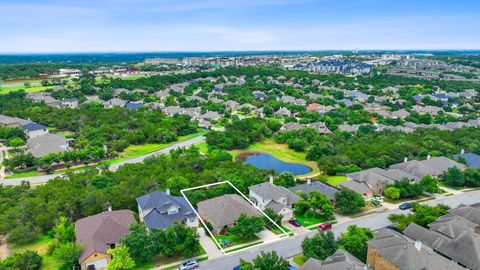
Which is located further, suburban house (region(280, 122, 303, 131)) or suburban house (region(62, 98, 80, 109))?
suburban house (region(62, 98, 80, 109))

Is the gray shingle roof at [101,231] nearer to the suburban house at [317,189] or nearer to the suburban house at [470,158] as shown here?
the suburban house at [317,189]

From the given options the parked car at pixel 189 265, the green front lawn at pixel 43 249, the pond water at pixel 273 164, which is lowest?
the pond water at pixel 273 164

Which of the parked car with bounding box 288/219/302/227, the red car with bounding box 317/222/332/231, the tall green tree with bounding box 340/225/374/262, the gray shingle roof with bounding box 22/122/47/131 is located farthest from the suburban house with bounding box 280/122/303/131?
the gray shingle roof with bounding box 22/122/47/131

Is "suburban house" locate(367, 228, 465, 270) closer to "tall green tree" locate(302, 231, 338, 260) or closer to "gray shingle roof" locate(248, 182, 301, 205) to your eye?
"tall green tree" locate(302, 231, 338, 260)

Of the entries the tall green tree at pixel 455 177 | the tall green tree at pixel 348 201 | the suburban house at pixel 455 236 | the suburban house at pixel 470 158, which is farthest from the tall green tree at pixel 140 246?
the suburban house at pixel 470 158

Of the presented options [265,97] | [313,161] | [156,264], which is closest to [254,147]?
[313,161]

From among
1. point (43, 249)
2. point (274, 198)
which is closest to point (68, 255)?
point (43, 249)

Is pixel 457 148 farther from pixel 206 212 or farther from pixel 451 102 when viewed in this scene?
pixel 451 102
